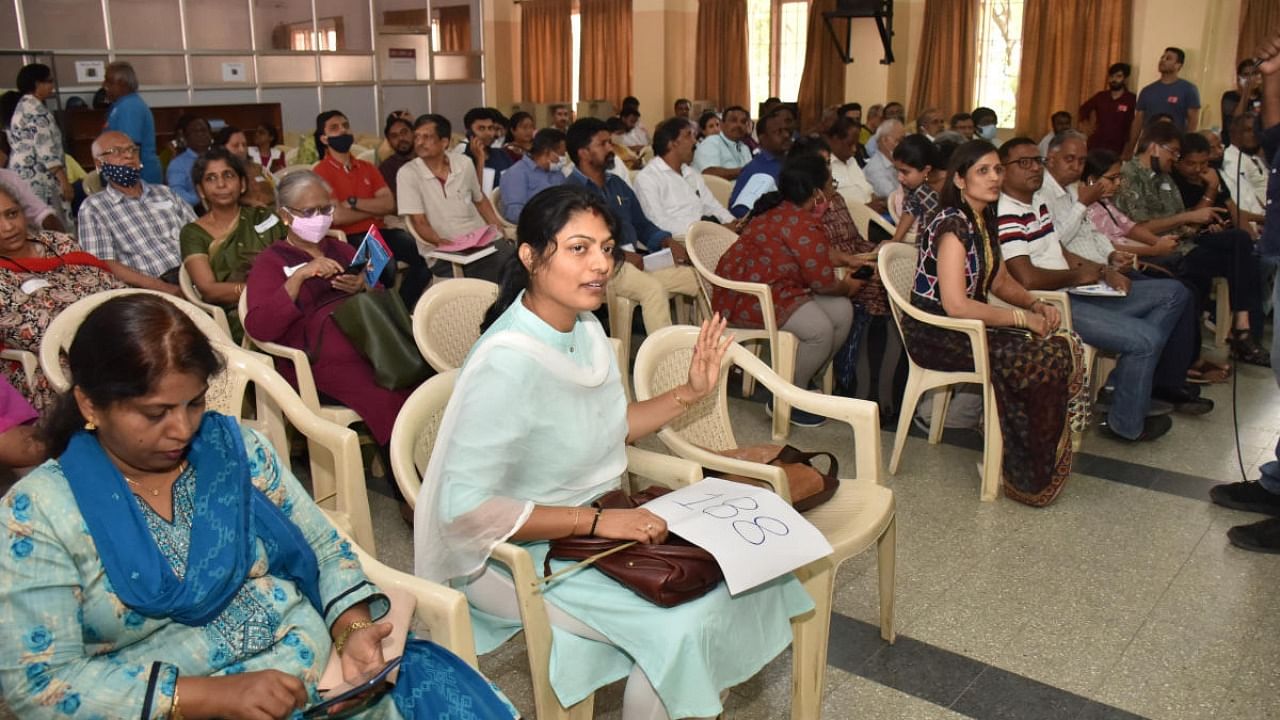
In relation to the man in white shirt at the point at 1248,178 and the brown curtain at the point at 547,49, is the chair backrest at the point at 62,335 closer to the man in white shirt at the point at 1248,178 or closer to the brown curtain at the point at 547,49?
the man in white shirt at the point at 1248,178

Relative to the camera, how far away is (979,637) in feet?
8.44

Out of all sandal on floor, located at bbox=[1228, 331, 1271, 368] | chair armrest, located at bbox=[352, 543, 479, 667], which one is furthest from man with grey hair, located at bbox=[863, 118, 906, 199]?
chair armrest, located at bbox=[352, 543, 479, 667]

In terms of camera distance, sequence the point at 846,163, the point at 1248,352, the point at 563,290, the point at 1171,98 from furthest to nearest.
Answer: the point at 1171,98
the point at 846,163
the point at 1248,352
the point at 563,290

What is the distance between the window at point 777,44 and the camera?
12.5 meters

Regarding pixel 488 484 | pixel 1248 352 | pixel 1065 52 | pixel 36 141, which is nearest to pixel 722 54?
pixel 1065 52

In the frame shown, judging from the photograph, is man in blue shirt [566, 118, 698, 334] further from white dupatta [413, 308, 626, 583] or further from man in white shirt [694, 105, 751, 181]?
white dupatta [413, 308, 626, 583]

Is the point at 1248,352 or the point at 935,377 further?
the point at 1248,352

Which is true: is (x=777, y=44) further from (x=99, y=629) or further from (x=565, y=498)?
(x=99, y=629)

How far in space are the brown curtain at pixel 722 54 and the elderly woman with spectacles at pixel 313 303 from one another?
10179 millimetres

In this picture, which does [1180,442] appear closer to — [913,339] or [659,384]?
[913,339]

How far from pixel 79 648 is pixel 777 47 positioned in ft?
41.0

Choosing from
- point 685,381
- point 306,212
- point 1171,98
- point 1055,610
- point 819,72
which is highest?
point 819,72

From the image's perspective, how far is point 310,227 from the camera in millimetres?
3324

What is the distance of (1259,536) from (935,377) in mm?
1114
